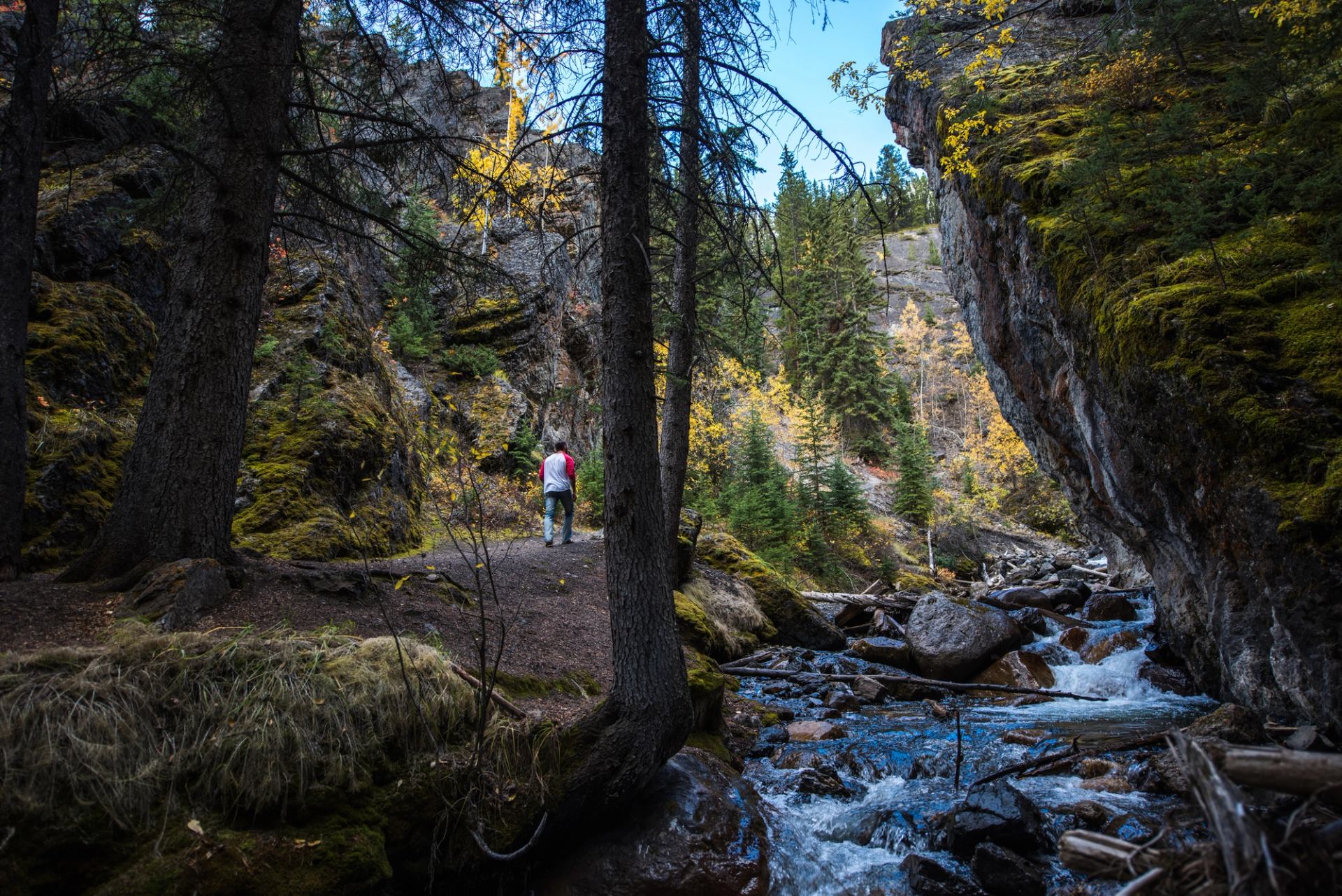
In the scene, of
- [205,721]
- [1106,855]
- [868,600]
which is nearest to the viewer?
[1106,855]

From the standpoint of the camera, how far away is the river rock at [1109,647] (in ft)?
33.2

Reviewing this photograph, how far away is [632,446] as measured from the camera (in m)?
4.22

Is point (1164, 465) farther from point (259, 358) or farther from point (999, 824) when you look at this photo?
point (259, 358)

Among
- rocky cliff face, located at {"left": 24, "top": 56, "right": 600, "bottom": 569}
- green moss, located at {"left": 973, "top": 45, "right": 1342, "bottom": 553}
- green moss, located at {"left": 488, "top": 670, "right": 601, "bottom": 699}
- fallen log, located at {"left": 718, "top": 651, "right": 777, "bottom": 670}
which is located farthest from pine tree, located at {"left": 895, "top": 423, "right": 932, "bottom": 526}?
green moss, located at {"left": 488, "top": 670, "right": 601, "bottom": 699}

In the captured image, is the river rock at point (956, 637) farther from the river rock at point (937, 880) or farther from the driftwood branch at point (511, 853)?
the driftwood branch at point (511, 853)

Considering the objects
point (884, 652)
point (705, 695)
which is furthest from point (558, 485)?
point (884, 652)

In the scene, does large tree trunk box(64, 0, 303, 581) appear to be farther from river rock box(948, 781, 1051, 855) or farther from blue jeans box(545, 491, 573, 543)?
blue jeans box(545, 491, 573, 543)

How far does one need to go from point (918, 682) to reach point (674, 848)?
19.7 ft

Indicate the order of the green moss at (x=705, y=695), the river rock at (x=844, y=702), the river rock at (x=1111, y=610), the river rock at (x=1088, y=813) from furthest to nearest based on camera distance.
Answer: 1. the river rock at (x=1111, y=610)
2. the river rock at (x=844, y=702)
3. the green moss at (x=705, y=695)
4. the river rock at (x=1088, y=813)

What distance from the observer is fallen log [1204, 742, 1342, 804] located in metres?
1.68

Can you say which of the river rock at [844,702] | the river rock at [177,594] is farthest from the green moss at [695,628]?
the river rock at [177,594]

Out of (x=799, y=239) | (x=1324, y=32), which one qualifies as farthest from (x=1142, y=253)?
(x=799, y=239)

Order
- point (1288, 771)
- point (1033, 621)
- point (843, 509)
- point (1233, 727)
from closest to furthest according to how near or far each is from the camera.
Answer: point (1288, 771), point (1233, 727), point (1033, 621), point (843, 509)

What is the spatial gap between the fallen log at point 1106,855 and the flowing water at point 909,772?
2876 mm
